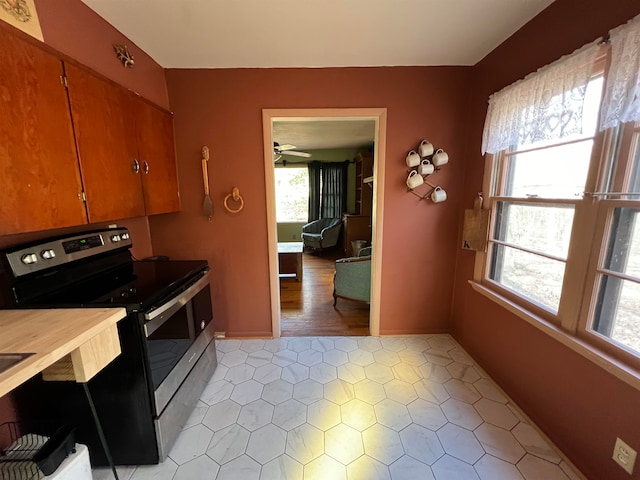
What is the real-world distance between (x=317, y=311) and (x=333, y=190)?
12.6 ft

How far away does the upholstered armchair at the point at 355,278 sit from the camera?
9.77 ft

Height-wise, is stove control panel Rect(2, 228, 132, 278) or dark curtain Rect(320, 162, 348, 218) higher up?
dark curtain Rect(320, 162, 348, 218)

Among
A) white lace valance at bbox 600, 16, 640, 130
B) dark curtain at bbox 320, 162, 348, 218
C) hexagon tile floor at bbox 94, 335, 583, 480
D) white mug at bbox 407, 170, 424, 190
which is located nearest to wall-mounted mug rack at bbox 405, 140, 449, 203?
white mug at bbox 407, 170, 424, 190

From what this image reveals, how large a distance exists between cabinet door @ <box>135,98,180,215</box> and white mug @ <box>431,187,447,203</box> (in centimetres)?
213

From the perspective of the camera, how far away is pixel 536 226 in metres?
1.65

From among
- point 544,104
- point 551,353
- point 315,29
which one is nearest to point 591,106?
point 544,104

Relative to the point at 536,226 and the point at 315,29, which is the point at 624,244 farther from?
the point at 315,29

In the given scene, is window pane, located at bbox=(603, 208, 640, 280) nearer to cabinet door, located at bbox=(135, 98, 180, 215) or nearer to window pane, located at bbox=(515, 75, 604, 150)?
window pane, located at bbox=(515, 75, 604, 150)

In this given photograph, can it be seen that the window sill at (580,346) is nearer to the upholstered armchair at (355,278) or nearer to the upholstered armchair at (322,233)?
the upholstered armchair at (355,278)

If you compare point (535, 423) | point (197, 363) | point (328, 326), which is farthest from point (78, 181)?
point (535, 423)

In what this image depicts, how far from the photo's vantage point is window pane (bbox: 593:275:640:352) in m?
1.15

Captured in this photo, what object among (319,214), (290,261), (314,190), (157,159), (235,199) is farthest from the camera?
(319,214)

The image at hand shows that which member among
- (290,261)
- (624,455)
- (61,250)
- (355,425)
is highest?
(61,250)

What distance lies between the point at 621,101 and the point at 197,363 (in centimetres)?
251
